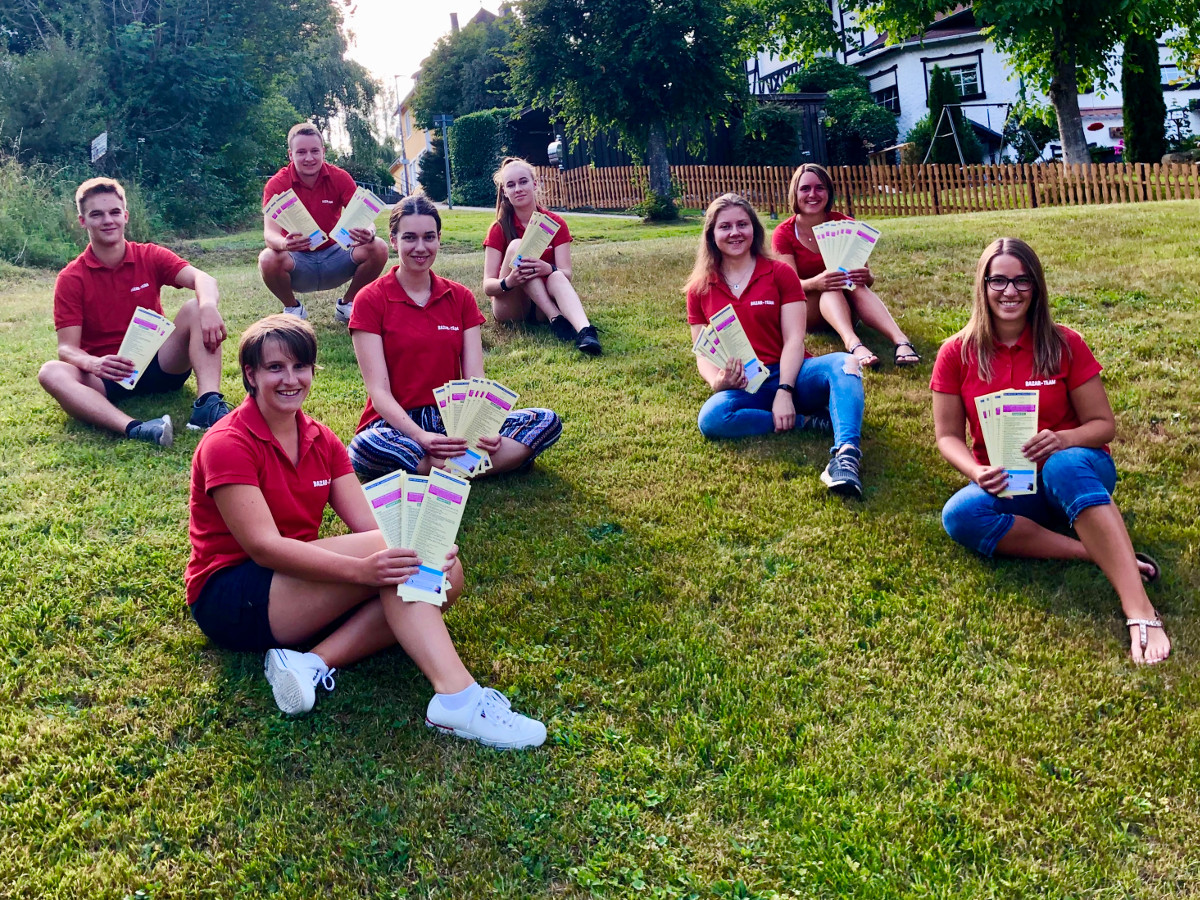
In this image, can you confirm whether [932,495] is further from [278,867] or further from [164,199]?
[164,199]

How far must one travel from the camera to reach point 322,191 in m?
7.92

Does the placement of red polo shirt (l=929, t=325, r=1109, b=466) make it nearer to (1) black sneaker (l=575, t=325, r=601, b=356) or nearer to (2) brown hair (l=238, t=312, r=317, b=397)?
(2) brown hair (l=238, t=312, r=317, b=397)

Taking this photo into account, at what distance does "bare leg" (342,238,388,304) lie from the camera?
7844 mm

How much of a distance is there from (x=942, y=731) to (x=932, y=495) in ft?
6.20

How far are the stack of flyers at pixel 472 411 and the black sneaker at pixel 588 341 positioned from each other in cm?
267

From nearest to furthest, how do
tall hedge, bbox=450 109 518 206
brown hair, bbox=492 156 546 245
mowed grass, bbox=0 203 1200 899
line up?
1. mowed grass, bbox=0 203 1200 899
2. brown hair, bbox=492 156 546 245
3. tall hedge, bbox=450 109 518 206

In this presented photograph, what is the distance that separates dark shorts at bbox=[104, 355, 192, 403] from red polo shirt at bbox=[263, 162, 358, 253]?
5.79 feet

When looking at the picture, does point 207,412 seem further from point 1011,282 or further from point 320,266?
point 1011,282

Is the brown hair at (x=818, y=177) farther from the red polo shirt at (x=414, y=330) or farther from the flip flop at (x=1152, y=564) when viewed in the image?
the flip flop at (x=1152, y=564)

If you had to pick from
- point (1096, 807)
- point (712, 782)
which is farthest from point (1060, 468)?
point (712, 782)

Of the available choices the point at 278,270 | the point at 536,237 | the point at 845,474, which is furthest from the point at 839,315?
the point at 278,270

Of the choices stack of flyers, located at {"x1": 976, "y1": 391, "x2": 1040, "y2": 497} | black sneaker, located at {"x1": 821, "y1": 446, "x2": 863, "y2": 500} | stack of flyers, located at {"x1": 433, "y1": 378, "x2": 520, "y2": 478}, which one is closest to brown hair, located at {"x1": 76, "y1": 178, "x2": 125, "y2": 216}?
stack of flyers, located at {"x1": 433, "y1": 378, "x2": 520, "y2": 478}

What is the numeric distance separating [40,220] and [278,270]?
29.5 feet

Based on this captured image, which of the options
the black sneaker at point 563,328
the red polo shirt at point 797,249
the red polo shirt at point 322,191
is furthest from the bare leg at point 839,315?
the red polo shirt at point 322,191
